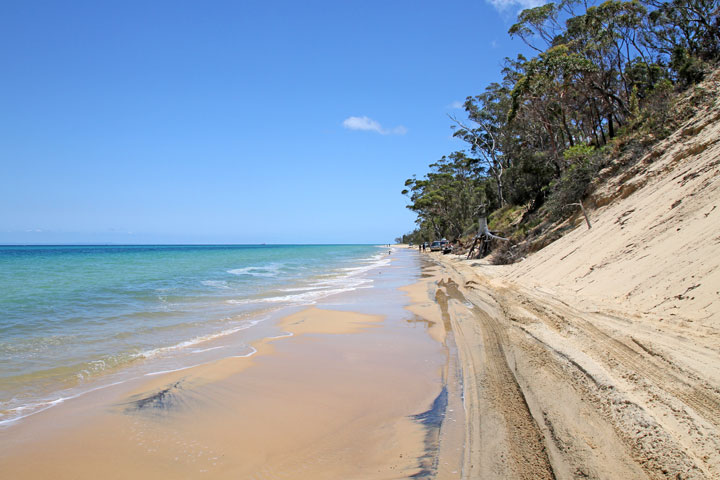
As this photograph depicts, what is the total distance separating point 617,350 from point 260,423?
4.64m

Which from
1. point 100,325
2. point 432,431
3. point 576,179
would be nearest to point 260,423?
point 432,431

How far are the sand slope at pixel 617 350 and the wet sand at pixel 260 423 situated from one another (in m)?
0.64

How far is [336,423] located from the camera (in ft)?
13.5

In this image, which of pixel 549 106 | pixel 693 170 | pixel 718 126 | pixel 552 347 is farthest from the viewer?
pixel 549 106

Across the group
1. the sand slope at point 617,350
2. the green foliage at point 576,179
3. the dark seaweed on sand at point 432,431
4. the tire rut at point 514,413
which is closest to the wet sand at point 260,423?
the dark seaweed on sand at point 432,431

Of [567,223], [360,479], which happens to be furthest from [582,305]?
[567,223]

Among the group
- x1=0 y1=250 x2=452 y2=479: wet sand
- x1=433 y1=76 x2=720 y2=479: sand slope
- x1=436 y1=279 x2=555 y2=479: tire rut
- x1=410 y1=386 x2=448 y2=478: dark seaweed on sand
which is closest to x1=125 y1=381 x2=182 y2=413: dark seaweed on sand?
x1=0 y1=250 x2=452 y2=479: wet sand

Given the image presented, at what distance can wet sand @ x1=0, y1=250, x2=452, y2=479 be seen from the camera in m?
3.37

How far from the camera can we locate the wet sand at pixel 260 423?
3369 millimetres

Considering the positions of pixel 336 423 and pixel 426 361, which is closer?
pixel 336 423

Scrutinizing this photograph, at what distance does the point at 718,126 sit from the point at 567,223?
19.0 feet

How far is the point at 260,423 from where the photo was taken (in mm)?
4211

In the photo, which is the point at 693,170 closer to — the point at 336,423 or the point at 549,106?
the point at 336,423

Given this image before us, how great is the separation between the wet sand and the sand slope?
0.64 m
